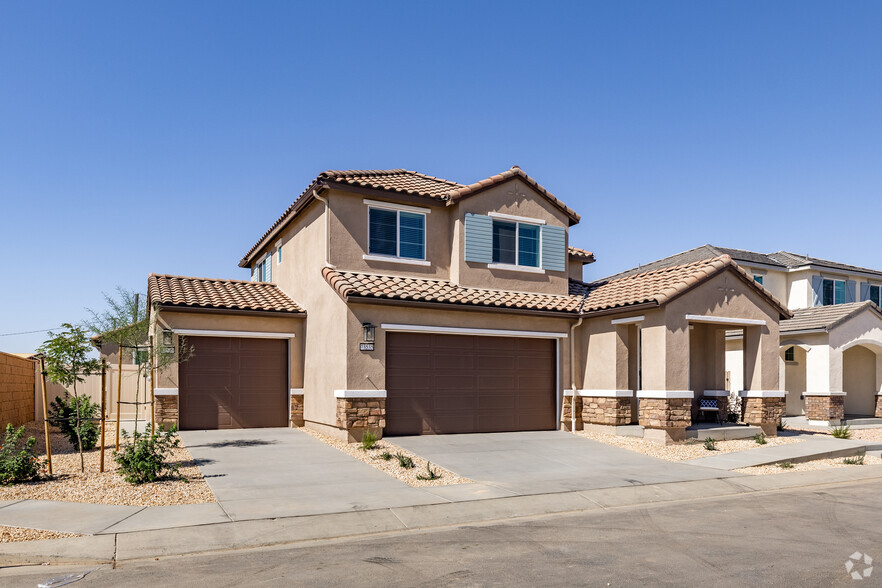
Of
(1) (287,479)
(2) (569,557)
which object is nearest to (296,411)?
(1) (287,479)

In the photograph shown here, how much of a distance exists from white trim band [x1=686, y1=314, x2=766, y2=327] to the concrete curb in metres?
4.79

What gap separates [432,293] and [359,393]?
3.11m

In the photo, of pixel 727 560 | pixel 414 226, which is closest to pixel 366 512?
pixel 727 560

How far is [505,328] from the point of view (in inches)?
690

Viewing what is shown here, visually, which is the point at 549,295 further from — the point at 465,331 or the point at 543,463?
the point at 543,463

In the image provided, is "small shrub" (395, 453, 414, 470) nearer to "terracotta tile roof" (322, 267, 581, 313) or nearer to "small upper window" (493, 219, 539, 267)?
"terracotta tile roof" (322, 267, 581, 313)

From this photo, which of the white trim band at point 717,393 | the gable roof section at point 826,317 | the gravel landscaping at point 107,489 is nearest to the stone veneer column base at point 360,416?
the gravel landscaping at point 107,489

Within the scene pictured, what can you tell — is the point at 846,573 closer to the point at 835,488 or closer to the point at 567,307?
the point at 835,488

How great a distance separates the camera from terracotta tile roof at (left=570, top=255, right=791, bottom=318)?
1623cm

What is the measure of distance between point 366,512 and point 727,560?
185 inches

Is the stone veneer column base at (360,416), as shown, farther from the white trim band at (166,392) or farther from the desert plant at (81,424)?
the desert plant at (81,424)

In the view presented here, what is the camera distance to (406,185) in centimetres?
1834

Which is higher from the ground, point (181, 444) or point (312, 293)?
point (312, 293)

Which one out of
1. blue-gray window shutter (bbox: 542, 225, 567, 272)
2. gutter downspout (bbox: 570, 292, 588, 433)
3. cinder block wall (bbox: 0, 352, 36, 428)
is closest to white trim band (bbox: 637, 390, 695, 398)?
gutter downspout (bbox: 570, 292, 588, 433)
